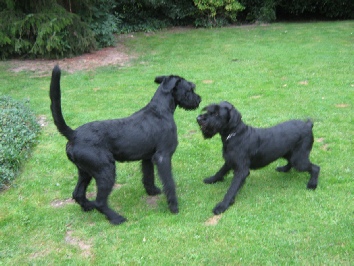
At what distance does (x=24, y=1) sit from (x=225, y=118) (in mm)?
12216

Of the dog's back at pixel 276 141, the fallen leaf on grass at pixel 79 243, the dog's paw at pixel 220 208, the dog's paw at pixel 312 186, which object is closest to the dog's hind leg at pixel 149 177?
the dog's paw at pixel 220 208

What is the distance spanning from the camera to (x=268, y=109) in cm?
860

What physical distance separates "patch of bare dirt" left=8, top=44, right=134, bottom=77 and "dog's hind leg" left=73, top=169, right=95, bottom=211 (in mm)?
9034

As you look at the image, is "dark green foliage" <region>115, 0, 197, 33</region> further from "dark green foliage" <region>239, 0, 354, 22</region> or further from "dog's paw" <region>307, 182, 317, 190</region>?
"dog's paw" <region>307, 182, 317, 190</region>

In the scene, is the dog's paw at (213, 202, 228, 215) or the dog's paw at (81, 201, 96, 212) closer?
the dog's paw at (213, 202, 228, 215)

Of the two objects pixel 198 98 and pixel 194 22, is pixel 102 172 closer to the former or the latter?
pixel 198 98

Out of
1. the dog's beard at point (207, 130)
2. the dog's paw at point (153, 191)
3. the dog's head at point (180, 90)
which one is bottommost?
the dog's paw at point (153, 191)

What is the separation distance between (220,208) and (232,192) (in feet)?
0.91

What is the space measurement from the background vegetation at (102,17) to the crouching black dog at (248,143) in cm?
1051

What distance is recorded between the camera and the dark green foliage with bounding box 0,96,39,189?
644cm

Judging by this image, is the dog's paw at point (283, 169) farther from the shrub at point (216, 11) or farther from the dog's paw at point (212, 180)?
the shrub at point (216, 11)

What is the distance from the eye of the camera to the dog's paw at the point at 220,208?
5.05 metres

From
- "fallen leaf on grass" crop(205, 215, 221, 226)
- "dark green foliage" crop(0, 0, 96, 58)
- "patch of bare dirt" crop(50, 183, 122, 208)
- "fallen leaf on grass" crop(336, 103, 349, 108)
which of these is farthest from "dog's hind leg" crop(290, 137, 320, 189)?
"dark green foliage" crop(0, 0, 96, 58)

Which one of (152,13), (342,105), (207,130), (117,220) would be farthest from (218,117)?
(152,13)
